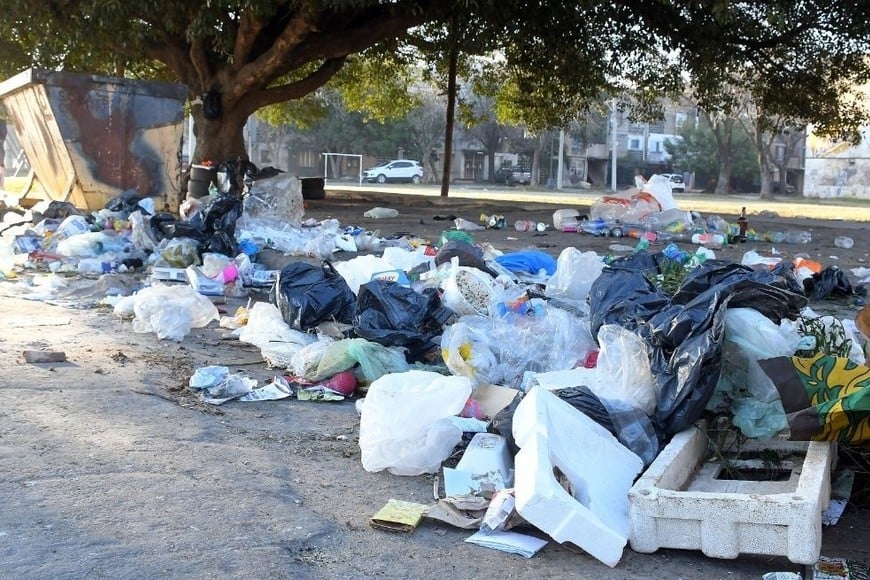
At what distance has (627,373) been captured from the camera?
11.9 feet

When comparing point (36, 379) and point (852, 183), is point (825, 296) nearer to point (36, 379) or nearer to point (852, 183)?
point (36, 379)

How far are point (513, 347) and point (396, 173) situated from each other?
147 feet

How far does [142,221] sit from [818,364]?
7.39 metres

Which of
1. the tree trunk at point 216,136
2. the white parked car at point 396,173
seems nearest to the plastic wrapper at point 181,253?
the tree trunk at point 216,136

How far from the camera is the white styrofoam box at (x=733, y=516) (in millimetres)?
2609

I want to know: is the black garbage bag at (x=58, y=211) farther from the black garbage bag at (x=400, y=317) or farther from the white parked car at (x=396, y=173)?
the white parked car at (x=396, y=173)

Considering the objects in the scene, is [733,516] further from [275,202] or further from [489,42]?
[489,42]

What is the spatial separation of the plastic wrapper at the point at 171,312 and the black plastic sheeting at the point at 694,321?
2807mm

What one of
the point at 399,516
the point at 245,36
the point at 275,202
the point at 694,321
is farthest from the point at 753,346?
the point at 245,36

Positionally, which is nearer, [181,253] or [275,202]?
[181,253]

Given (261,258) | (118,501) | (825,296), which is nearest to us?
(118,501)

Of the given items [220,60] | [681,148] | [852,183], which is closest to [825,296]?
[220,60]

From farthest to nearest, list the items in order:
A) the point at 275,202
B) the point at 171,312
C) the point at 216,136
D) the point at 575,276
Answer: the point at 216,136 → the point at 275,202 → the point at 575,276 → the point at 171,312

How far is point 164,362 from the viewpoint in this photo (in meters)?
5.11
